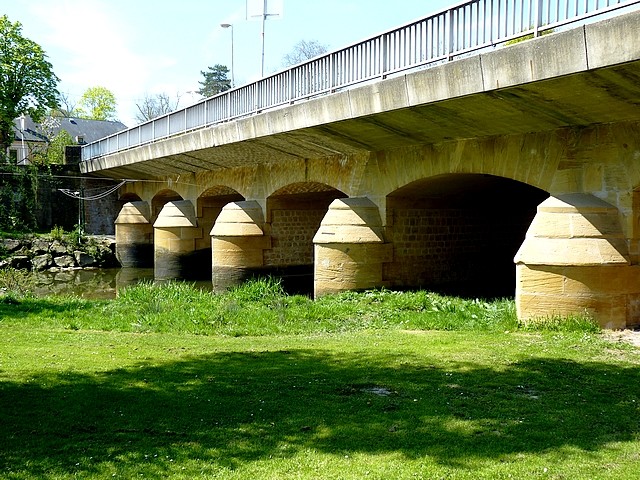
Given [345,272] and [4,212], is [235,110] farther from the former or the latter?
[4,212]

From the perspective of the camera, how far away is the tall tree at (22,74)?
39.0 m

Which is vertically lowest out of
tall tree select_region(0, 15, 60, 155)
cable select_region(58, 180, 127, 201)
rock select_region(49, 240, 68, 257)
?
rock select_region(49, 240, 68, 257)

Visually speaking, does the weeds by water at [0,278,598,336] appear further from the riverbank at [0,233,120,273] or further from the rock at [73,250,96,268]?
the rock at [73,250,96,268]

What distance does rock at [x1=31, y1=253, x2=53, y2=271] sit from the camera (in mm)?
28391

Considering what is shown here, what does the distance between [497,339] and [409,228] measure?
22.2 feet

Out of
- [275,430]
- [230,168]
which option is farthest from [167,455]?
[230,168]

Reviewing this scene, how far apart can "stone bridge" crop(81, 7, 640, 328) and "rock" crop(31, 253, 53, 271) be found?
18.4ft

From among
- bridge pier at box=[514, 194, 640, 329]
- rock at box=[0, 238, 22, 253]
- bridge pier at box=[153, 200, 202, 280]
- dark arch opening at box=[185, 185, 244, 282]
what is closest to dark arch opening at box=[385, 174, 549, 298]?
bridge pier at box=[514, 194, 640, 329]

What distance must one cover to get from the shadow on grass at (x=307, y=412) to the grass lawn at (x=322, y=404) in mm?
17

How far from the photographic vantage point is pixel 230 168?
2206 cm

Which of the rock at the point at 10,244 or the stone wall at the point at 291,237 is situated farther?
the rock at the point at 10,244

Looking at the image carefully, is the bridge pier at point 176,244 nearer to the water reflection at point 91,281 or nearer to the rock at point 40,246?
the water reflection at point 91,281

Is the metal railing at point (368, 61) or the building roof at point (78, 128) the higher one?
the building roof at point (78, 128)

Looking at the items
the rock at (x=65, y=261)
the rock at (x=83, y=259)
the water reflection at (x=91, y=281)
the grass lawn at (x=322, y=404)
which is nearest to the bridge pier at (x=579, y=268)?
the grass lawn at (x=322, y=404)
